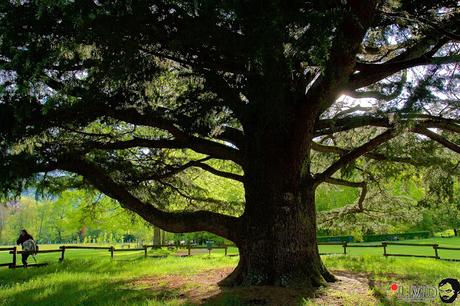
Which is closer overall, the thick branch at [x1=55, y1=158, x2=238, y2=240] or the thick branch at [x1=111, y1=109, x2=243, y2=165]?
the thick branch at [x1=111, y1=109, x2=243, y2=165]

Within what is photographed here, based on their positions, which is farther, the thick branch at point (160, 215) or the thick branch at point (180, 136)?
the thick branch at point (160, 215)

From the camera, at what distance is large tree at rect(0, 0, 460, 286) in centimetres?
477

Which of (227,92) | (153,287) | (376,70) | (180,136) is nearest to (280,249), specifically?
(180,136)

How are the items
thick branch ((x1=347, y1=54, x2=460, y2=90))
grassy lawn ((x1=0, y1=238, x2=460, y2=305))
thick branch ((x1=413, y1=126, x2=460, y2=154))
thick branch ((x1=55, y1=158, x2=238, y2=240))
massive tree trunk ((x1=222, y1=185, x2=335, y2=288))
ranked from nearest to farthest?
thick branch ((x1=347, y1=54, x2=460, y2=90)) → grassy lawn ((x1=0, y1=238, x2=460, y2=305)) → massive tree trunk ((x1=222, y1=185, x2=335, y2=288)) → thick branch ((x1=413, y1=126, x2=460, y2=154)) → thick branch ((x1=55, y1=158, x2=238, y2=240))

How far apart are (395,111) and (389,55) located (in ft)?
10.7

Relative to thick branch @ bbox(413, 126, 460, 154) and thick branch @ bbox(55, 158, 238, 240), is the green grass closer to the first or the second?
thick branch @ bbox(55, 158, 238, 240)

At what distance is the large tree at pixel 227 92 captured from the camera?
477cm

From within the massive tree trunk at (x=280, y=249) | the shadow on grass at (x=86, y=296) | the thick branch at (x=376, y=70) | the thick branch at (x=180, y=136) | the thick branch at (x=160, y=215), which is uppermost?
the thick branch at (x=376, y=70)

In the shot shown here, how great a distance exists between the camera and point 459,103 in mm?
6527

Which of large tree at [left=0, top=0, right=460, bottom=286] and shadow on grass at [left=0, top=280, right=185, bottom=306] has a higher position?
large tree at [left=0, top=0, right=460, bottom=286]

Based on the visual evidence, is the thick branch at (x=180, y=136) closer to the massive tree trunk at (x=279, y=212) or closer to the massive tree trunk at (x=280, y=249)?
the massive tree trunk at (x=279, y=212)

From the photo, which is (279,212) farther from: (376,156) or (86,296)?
(86,296)

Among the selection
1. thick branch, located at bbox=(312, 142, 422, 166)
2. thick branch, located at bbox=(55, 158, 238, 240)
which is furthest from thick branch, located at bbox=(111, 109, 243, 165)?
thick branch, located at bbox=(312, 142, 422, 166)

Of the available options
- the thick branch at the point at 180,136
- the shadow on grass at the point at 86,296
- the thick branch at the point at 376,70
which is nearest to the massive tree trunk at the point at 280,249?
the thick branch at the point at 180,136
